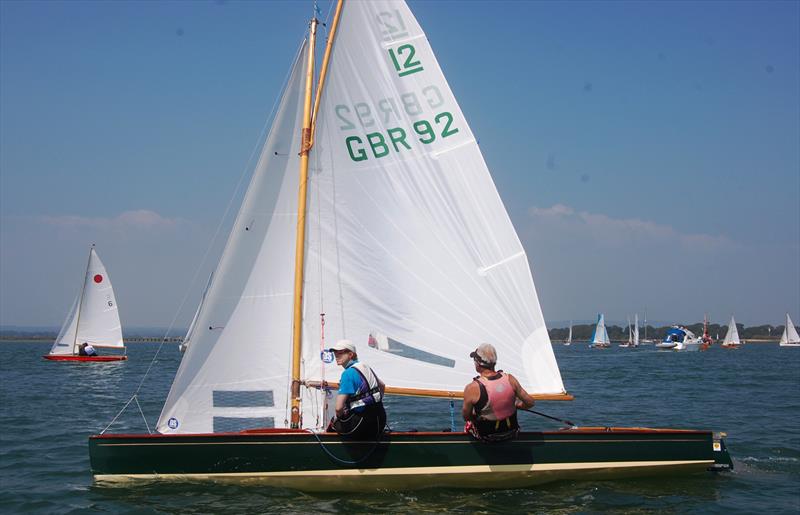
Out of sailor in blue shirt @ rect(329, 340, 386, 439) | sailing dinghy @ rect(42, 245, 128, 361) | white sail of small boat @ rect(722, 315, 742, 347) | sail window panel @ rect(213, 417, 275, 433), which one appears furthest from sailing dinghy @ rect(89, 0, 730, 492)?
white sail of small boat @ rect(722, 315, 742, 347)

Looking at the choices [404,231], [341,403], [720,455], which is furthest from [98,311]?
[720,455]

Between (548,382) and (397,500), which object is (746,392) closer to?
(548,382)

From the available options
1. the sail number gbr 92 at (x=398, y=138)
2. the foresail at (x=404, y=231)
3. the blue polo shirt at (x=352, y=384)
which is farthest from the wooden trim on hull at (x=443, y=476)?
the sail number gbr 92 at (x=398, y=138)

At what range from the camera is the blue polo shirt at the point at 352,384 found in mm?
8500

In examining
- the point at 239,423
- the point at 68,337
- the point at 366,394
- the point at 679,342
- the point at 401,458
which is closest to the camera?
the point at 366,394

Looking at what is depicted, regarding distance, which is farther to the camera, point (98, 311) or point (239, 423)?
→ point (98, 311)

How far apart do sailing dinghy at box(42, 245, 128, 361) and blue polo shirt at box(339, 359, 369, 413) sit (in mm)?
38792

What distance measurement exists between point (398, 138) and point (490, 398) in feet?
12.1

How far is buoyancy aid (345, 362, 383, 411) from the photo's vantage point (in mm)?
8547

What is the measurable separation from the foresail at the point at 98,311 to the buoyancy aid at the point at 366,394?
39240mm

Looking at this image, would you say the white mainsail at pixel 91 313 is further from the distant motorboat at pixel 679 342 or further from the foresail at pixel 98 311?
the distant motorboat at pixel 679 342

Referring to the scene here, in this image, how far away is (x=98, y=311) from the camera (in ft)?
148

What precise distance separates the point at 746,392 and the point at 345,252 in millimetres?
18397

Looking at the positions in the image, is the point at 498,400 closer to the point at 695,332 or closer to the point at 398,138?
the point at 398,138
